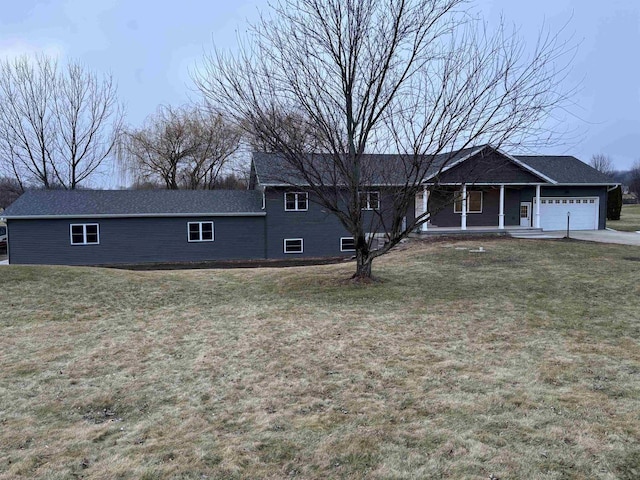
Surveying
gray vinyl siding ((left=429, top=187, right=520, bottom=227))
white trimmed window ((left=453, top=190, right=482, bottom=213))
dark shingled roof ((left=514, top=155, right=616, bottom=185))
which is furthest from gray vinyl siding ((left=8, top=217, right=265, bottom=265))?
dark shingled roof ((left=514, top=155, right=616, bottom=185))

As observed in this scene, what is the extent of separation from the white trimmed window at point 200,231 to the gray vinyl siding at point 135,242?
0.17m

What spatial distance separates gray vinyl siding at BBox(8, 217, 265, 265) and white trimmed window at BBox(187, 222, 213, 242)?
170 millimetres

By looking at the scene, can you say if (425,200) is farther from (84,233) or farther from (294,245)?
(84,233)

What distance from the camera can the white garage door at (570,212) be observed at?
22.8 metres

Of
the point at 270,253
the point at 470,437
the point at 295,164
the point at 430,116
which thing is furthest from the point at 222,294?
the point at 270,253

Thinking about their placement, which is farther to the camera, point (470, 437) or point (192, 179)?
point (192, 179)

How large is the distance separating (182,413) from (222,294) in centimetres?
541

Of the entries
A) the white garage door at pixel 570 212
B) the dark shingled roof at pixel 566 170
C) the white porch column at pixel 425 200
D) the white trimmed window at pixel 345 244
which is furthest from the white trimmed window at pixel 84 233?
the white garage door at pixel 570 212

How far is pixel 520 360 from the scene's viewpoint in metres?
4.83

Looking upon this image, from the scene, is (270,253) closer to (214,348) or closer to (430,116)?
(430,116)

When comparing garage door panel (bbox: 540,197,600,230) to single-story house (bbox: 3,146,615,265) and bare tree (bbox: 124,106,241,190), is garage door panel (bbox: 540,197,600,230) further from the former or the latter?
bare tree (bbox: 124,106,241,190)

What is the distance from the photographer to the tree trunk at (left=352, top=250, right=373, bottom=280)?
31.6 feet

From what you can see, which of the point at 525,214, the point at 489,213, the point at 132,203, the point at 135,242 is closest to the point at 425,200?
the point at 489,213

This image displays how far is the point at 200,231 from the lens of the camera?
20.7 meters
